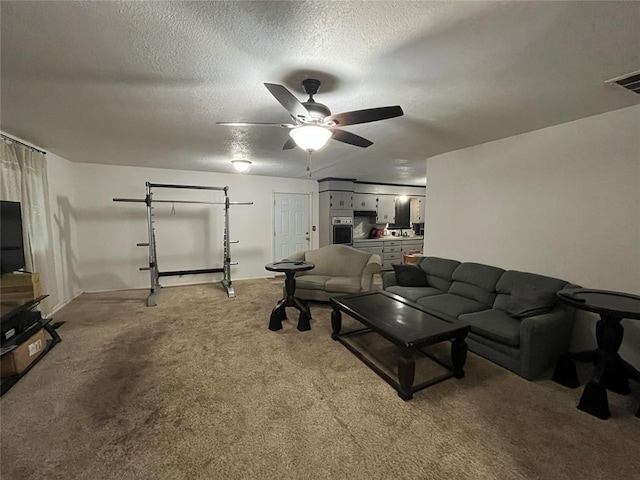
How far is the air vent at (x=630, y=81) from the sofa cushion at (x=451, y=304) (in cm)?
224

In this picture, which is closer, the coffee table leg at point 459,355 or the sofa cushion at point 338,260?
the coffee table leg at point 459,355

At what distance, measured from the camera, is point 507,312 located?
275cm

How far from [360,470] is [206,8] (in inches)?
97.5

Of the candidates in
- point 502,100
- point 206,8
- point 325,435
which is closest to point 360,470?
point 325,435

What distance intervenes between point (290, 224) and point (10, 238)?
15.1 feet

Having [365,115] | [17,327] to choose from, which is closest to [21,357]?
[17,327]

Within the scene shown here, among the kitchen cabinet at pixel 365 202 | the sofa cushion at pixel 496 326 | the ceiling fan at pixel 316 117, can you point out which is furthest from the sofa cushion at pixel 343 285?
the kitchen cabinet at pixel 365 202

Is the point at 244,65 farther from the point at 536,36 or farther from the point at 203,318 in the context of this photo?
the point at 203,318

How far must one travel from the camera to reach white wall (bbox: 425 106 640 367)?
2422 millimetres

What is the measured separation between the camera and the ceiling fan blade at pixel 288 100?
1.52 metres

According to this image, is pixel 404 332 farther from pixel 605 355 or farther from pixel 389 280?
pixel 389 280

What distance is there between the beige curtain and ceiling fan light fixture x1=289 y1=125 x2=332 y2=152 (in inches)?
127

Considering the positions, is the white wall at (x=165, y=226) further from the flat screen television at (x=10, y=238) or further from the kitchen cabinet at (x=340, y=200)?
the flat screen television at (x=10, y=238)

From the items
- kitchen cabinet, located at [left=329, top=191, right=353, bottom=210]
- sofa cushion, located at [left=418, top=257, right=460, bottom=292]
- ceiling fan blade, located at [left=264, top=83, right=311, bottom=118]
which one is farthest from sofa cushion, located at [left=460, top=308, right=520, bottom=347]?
kitchen cabinet, located at [left=329, top=191, right=353, bottom=210]
